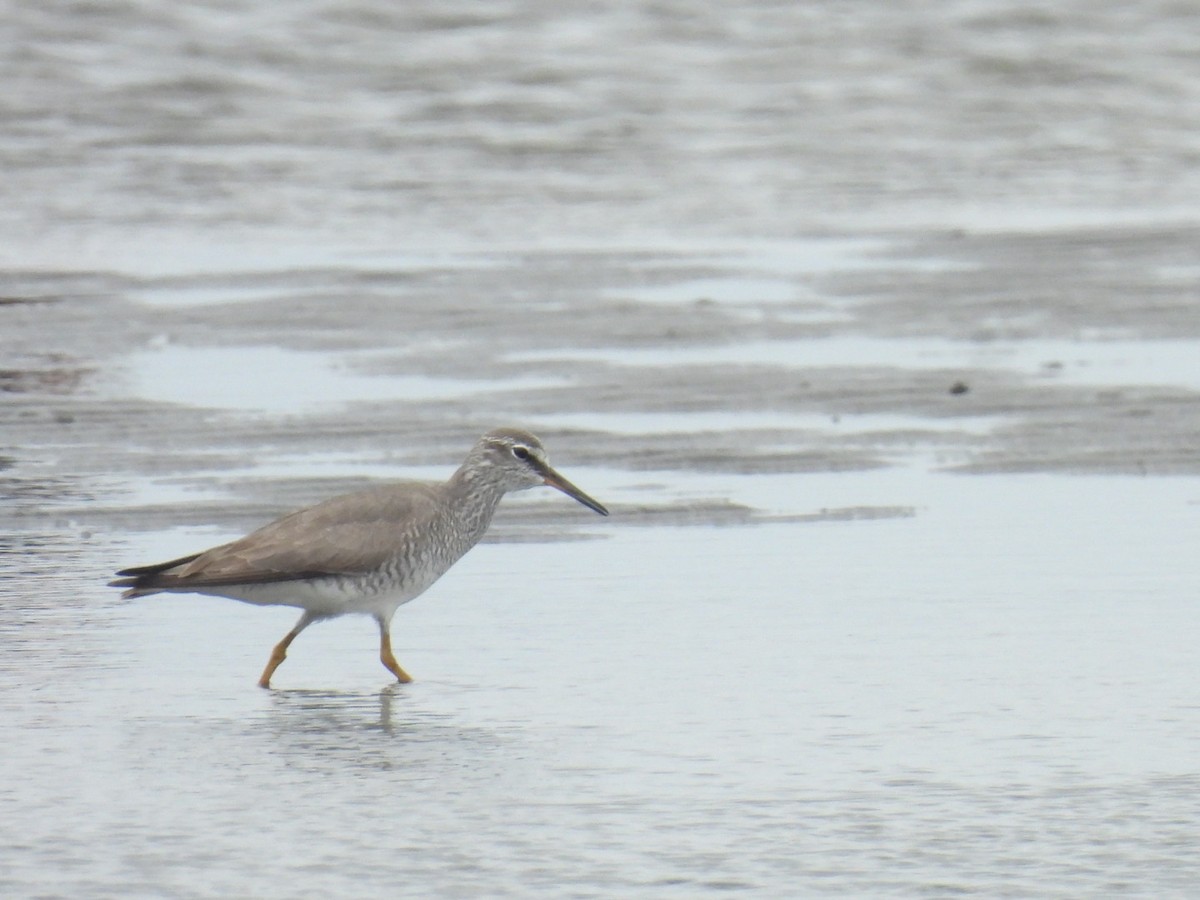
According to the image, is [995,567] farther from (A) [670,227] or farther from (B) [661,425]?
(A) [670,227]

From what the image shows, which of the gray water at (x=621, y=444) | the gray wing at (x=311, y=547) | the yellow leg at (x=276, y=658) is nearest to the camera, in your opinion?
the gray water at (x=621, y=444)

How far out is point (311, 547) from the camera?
812cm

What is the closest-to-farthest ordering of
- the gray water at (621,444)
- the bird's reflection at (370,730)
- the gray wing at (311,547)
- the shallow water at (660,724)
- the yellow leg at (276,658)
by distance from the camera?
the shallow water at (660,724) < the gray water at (621,444) < the bird's reflection at (370,730) < the yellow leg at (276,658) < the gray wing at (311,547)

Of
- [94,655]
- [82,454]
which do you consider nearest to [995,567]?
[94,655]

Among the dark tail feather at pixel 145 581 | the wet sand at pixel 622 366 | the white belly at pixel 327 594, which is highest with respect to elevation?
the dark tail feather at pixel 145 581

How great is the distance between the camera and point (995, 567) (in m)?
9.33

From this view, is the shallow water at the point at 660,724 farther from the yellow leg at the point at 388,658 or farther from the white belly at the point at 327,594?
the white belly at the point at 327,594

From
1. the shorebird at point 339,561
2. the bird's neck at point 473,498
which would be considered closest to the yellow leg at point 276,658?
the shorebird at point 339,561

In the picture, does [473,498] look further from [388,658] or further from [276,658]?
[276,658]

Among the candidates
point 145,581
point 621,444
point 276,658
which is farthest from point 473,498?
point 621,444

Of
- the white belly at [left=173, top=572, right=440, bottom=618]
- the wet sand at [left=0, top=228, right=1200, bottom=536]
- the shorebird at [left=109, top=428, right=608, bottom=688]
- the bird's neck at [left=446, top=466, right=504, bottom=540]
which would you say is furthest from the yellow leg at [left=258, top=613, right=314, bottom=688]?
the wet sand at [left=0, top=228, right=1200, bottom=536]

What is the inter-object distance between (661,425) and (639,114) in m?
11.8

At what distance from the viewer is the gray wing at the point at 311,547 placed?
797 cm

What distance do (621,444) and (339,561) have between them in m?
3.86
